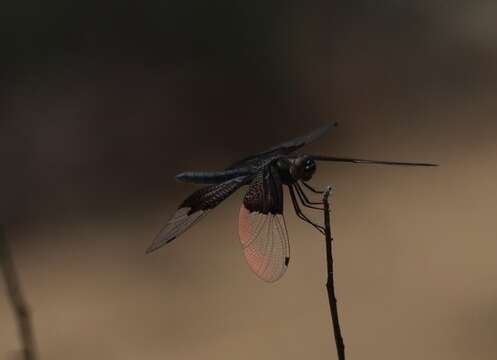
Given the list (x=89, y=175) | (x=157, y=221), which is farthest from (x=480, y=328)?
(x=89, y=175)

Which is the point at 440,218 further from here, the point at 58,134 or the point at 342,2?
the point at 58,134

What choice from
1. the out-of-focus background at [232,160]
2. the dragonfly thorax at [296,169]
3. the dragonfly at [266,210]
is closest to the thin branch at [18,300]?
the dragonfly at [266,210]

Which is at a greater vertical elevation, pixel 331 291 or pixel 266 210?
pixel 266 210

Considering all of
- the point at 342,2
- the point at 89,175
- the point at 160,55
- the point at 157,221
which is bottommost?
the point at 157,221

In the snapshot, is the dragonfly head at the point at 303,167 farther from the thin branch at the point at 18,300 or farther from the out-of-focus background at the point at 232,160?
the out-of-focus background at the point at 232,160

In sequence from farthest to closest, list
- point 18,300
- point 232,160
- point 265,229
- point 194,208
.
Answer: point 232,160, point 194,208, point 265,229, point 18,300

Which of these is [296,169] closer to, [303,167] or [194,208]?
[303,167]

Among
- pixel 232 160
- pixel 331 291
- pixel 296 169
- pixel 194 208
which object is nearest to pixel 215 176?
pixel 194 208
